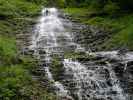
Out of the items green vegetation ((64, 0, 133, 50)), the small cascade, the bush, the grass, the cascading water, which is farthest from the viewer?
the bush

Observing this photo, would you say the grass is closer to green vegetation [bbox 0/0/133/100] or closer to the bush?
green vegetation [bbox 0/0/133/100]

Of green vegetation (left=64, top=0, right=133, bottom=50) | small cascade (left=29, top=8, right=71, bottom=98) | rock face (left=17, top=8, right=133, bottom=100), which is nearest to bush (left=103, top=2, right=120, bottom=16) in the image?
green vegetation (left=64, top=0, right=133, bottom=50)

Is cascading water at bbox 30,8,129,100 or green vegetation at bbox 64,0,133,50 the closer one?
cascading water at bbox 30,8,129,100

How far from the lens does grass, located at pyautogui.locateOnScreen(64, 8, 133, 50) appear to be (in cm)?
1465

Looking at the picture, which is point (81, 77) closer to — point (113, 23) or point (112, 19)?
point (113, 23)

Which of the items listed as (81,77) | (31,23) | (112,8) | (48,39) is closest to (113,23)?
(112,8)

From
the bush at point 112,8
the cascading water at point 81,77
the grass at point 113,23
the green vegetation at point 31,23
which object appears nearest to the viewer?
the green vegetation at point 31,23

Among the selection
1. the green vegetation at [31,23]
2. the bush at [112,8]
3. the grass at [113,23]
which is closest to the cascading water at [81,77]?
the green vegetation at [31,23]

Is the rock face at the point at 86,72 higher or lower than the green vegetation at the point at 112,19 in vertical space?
lower

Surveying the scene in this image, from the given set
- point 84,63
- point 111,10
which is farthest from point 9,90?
point 111,10

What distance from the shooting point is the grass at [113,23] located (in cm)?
1465

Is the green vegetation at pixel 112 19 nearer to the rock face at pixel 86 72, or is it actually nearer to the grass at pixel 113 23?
the grass at pixel 113 23

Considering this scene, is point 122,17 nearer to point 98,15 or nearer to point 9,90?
point 98,15

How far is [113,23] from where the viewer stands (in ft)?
56.4
